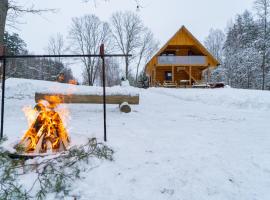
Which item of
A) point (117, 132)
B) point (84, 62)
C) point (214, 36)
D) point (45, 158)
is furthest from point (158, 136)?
point (214, 36)

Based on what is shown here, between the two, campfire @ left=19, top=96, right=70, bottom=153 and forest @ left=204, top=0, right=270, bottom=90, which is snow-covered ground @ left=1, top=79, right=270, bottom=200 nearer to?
campfire @ left=19, top=96, right=70, bottom=153

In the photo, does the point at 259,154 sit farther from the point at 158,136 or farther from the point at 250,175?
the point at 158,136

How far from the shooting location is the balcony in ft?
85.0

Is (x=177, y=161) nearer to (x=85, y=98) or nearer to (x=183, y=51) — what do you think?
(x=85, y=98)

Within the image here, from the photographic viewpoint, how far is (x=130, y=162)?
12.6 feet

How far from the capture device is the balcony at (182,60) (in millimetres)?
25922

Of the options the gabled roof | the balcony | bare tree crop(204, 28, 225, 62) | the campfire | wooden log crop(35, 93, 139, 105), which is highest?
bare tree crop(204, 28, 225, 62)

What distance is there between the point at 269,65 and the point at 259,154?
36.0 metres

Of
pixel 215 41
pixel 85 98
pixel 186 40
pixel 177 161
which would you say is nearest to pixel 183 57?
pixel 186 40

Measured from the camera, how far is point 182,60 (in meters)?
26.0

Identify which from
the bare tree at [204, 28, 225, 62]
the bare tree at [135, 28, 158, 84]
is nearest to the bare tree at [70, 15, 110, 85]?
the bare tree at [135, 28, 158, 84]

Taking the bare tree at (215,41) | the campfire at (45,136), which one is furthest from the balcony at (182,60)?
the bare tree at (215,41)

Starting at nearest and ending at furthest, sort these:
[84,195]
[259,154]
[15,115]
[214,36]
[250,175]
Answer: [84,195], [250,175], [259,154], [15,115], [214,36]

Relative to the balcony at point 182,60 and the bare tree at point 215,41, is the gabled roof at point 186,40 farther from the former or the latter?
the bare tree at point 215,41
